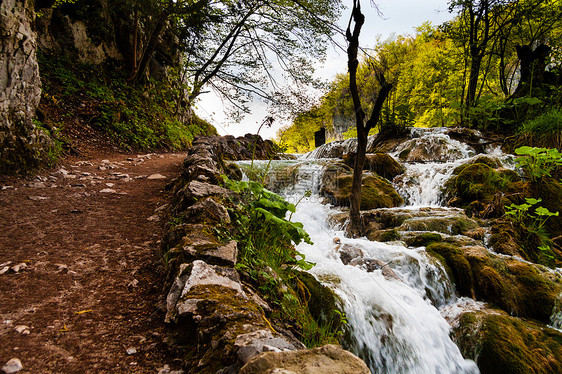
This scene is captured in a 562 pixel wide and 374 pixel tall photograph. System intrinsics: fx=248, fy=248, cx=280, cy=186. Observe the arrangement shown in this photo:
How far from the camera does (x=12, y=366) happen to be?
1.16 meters

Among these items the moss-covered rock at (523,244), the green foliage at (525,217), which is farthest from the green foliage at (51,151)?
the green foliage at (525,217)

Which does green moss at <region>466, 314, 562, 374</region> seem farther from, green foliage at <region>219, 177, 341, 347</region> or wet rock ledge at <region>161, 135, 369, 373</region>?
wet rock ledge at <region>161, 135, 369, 373</region>

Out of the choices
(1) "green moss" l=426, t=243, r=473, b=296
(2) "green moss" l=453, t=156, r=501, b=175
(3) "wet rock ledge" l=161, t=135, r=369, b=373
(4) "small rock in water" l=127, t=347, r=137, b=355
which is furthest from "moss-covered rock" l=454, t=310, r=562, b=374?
(2) "green moss" l=453, t=156, r=501, b=175

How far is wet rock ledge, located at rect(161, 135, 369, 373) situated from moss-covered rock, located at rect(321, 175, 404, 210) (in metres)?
5.17

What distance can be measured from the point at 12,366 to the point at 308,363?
4.68ft

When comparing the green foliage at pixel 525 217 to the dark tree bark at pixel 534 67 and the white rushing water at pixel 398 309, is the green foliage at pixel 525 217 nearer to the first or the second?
the white rushing water at pixel 398 309

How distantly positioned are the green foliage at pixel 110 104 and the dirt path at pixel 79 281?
471 centimetres

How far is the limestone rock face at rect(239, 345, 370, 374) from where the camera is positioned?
2.46 feet

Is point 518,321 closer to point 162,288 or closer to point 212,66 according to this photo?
point 162,288

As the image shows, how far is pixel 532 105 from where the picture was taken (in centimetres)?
977

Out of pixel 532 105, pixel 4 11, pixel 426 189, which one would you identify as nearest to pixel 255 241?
pixel 4 11

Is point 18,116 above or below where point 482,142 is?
below

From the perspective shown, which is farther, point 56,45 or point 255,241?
point 56,45

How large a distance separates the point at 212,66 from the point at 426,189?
13.3m
